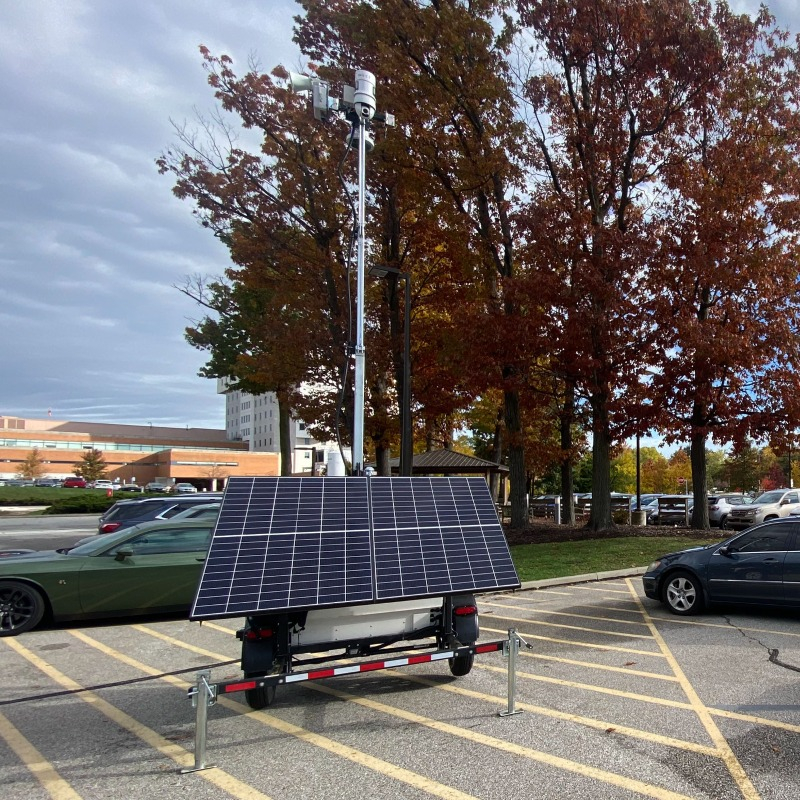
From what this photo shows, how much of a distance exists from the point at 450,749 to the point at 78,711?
10.6 feet

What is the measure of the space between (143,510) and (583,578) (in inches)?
436

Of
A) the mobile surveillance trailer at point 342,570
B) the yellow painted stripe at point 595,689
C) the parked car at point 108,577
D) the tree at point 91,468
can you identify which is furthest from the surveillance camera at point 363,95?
the tree at point 91,468

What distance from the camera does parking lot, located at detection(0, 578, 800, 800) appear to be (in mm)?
4102

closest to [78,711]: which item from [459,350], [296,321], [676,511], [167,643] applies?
[167,643]

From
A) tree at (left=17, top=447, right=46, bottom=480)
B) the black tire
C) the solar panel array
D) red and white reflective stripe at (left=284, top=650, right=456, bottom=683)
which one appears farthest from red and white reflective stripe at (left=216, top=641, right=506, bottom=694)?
tree at (left=17, top=447, right=46, bottom=480)

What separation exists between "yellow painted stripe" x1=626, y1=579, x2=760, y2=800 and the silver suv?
2016 cm

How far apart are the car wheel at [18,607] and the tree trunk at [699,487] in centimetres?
1831

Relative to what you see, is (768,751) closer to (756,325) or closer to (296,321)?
(756,325)

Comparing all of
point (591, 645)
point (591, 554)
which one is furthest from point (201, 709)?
point (591, 554)

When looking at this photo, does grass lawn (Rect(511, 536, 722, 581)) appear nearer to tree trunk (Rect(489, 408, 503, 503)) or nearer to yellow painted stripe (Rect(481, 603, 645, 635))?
yellow painted stripe (Rect(481, 603, 645, 635))

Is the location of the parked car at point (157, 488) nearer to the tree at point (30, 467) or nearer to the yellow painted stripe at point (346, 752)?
the tree at point (30, 467)

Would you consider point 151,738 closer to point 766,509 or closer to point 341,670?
point 341,670

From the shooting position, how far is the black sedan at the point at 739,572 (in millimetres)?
8283

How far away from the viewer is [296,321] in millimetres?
22078
